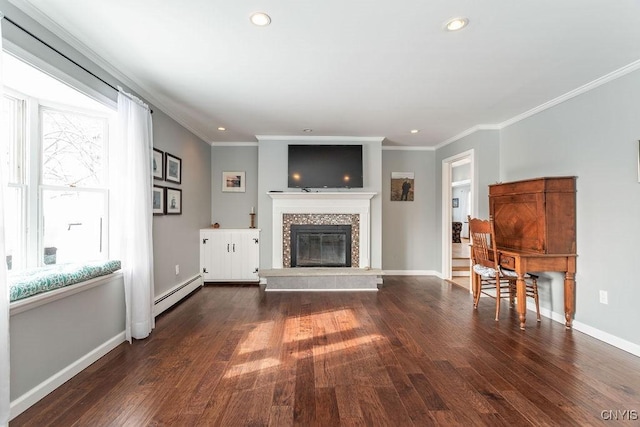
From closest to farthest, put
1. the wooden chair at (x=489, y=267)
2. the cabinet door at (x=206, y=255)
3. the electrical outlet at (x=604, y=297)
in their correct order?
the electrical outlet at (x=604, y=297) < the wooden chair at (x=489, y=267) < the cabinet door at (x=206, y=255)

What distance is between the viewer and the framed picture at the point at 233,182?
17.3 feet

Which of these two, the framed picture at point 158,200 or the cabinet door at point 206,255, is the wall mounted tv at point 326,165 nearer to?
the cabinet door at point 206,255

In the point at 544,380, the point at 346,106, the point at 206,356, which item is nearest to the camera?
the point at 544,380

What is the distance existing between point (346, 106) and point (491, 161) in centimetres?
233

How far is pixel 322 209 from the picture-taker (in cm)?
478

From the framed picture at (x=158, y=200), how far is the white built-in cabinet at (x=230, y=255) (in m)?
1.39

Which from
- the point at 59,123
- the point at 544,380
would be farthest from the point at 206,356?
the point at 544,380

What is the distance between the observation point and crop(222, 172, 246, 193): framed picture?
5.29m

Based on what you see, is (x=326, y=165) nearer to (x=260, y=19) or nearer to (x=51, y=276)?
(x=260, y=19)

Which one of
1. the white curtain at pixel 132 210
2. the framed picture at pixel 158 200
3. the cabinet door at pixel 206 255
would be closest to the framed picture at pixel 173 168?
the framed picture at pixel 158 200

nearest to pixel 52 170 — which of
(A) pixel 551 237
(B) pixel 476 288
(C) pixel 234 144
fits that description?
(C) pixel 234 144

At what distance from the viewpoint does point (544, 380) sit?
206 centimetres

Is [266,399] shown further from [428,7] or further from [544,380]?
[428,7]

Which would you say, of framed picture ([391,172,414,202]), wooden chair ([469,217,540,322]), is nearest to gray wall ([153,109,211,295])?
framed picture ([391,172,414,202])
